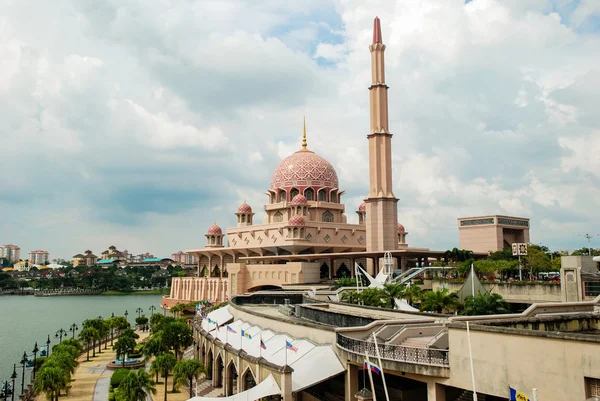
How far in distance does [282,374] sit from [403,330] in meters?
4.32

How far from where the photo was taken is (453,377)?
1511cm

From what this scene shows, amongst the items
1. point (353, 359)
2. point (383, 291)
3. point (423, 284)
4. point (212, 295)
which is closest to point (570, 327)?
point (353, 359)

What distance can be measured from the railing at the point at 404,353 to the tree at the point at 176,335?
21998 millimetres

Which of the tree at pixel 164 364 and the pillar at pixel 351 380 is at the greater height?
the pillar at pixel 351 380

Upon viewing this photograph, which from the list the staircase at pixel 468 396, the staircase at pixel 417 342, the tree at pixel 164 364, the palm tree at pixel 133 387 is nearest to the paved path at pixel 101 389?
the tree at pixel 164 364

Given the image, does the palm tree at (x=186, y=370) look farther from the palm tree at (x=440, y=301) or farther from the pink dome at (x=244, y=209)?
the pink dome at (x=244, y=209)

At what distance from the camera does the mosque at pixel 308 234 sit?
190ft

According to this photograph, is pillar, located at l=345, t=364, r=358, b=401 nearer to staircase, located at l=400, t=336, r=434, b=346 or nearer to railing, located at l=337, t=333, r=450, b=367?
railing, located at l=337, t=333, r=450, b=367

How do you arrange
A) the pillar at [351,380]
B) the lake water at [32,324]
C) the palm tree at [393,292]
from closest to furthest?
the pillar at [351,380]
the palm tree at [393,292]
the lake water at [32,324]

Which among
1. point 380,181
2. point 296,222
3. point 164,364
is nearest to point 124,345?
point 164,364

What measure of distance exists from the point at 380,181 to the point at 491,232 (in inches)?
691

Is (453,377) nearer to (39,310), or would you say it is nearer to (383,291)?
(383,291)

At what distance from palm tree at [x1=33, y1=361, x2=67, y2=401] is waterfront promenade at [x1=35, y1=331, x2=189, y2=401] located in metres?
1.59

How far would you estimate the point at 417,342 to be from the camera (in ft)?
58.4
